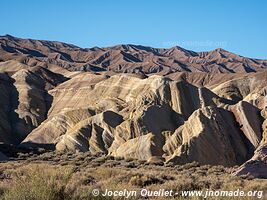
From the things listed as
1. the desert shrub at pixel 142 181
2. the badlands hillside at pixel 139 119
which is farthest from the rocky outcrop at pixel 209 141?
the desert shrub at pixel 142 181

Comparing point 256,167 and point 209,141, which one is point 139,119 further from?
point 256,167

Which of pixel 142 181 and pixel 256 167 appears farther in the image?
pixel 256 167

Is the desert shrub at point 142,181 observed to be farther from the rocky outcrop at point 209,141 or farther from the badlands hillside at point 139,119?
the rocky outcrop at point 209,141

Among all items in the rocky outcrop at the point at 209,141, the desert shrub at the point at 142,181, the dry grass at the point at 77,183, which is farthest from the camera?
the rocky outcrop at the point at 209,141

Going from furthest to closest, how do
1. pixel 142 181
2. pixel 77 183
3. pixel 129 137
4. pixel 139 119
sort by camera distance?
pixel 139 119 < pixel 129 137 < pixel 142 181 < pixel 77 183

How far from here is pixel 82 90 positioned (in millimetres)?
70812

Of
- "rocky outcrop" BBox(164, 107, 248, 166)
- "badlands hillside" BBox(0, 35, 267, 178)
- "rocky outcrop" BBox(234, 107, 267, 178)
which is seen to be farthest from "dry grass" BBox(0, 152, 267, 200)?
"rocky outcrop" BBox(164, 107, 248, 166)

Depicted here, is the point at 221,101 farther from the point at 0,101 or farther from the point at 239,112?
the point at 0,101

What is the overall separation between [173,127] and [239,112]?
6.71 metres

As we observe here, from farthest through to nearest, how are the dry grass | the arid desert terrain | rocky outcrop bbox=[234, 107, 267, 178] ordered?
rocky outcrop bbox=[234, 107, 267, 178] → the arid desert terrain → the dry grass

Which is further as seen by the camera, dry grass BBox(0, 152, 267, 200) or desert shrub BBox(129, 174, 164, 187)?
desert shrub BBox(129, 174, 164, 187)

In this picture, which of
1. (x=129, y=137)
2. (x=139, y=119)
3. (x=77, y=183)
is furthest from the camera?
(x=139, y=119)

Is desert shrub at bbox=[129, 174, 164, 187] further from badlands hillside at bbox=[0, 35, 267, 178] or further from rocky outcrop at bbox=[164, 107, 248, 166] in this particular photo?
rocky outcrop at bbox=[164, 107, 248, 166]

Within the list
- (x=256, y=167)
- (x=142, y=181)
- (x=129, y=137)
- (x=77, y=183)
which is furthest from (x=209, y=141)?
(x=77, y=183)
